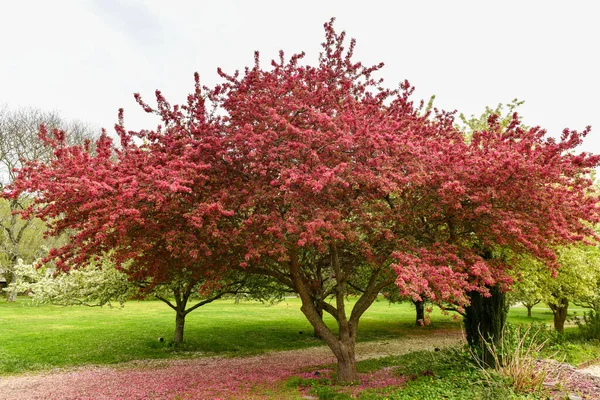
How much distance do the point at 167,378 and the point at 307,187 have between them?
9020 millimetres

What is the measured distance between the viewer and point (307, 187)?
914 centimetres

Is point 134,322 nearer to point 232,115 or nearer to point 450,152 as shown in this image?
point 232,115

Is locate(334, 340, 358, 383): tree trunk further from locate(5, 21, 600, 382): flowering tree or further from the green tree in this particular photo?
the green tree

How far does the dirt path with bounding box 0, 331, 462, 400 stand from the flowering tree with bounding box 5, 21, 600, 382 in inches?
138

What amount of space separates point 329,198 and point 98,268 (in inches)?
477

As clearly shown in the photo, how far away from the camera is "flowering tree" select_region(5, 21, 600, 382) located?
29.8ft

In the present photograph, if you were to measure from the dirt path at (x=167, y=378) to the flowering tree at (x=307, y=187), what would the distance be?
3.49 metres

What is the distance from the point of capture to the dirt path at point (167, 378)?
11711 mm

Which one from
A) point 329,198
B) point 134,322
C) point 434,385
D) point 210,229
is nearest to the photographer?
point 210,229

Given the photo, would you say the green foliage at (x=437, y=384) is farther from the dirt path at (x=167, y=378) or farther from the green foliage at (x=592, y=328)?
the green foliage at (x=592, y=328)

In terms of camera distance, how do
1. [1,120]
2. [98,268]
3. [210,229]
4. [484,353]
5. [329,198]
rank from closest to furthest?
1. [210,229]
2. [329,198]
3. [484,353]
4. [98,268]
5. [1,120]

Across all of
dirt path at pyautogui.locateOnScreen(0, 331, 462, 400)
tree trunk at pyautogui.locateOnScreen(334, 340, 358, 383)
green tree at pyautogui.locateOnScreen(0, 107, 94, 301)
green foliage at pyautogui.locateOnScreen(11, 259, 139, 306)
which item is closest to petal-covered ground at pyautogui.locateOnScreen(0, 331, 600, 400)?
dirt path at pyautogui.locateOnScreen(0, 331, 462, 400)

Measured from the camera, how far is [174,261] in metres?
11.5

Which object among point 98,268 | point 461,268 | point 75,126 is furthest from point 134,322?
point 461,268
